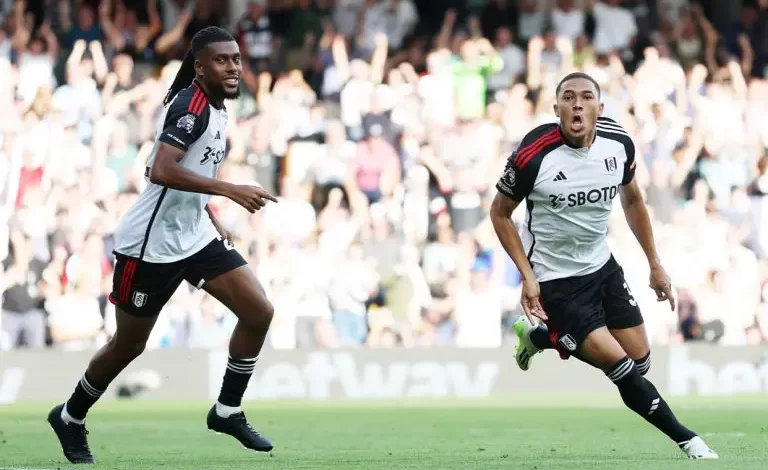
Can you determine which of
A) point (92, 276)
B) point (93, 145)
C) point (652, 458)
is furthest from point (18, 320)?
point (652, 458)

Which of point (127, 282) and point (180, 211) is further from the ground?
point (180, 211)

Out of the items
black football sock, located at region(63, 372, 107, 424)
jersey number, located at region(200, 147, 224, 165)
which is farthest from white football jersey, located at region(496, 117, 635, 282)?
black football sock, located at region(63, 372, 107, 424)

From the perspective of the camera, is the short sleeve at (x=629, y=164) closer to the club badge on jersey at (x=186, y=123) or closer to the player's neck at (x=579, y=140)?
the player's neck at (x=579, y=140)

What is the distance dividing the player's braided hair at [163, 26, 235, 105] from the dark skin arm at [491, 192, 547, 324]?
6.06ft

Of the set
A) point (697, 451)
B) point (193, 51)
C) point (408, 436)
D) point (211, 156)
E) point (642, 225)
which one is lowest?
point (408, 436)

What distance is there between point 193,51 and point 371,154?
417 inches

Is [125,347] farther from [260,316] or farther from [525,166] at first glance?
[525,166]

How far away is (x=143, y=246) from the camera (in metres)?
8.99

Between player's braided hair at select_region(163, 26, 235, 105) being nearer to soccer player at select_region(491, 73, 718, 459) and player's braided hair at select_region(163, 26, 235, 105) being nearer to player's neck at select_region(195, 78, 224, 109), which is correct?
player's neck at select_region(195, 78, 224, 109)

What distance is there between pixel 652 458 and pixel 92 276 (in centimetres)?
997

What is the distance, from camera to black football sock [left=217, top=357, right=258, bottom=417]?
9320mm

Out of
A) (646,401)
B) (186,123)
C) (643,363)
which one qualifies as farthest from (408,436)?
(186,123)

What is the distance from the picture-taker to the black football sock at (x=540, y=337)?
33.3 feet

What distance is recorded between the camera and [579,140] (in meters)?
9.18
